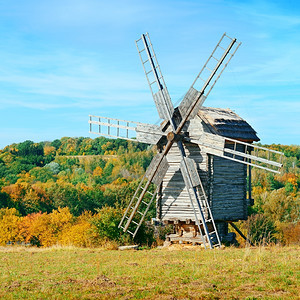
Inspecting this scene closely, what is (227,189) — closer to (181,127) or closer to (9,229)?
(181,127)

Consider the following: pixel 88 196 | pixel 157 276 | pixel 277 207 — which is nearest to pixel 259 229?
pixel 157 276

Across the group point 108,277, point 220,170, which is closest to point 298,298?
point 108,277

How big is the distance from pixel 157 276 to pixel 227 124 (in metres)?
10.9

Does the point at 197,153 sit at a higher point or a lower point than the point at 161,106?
lower

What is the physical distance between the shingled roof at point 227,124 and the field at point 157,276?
6.25 m

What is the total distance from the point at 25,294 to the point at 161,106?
12.6 metres

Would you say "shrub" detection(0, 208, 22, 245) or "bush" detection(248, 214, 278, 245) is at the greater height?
"bush" detection(248, 214, 278, 245)

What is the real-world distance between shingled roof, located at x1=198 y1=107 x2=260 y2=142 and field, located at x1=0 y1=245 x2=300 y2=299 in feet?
20.5

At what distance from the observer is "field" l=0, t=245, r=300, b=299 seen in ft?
40.4

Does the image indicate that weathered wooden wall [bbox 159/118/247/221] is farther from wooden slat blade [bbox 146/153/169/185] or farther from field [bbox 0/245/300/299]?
field [bbox 0/245/300/299]

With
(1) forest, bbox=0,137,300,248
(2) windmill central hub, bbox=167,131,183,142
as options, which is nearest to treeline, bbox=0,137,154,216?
(1) forest, bbox=0,137,300,248

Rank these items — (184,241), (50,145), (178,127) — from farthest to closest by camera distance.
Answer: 1. (50,145)
2. (184,241)
3. (178,127)

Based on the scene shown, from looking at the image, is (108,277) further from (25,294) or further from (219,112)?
(219,112)

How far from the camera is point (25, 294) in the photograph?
41.5 feet
